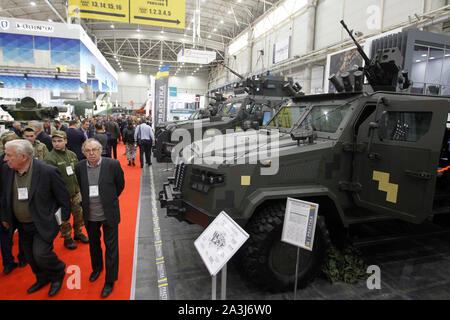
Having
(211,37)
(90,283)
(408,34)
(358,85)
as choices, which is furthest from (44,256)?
(211,37)

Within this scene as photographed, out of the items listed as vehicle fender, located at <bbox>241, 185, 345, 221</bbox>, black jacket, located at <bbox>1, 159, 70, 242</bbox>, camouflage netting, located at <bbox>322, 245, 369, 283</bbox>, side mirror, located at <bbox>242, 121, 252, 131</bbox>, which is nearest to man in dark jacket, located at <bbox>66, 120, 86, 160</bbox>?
black jacket, located at <bbox>1, 159, 70, 242</bbox>

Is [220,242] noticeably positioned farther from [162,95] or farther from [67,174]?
[162,95]

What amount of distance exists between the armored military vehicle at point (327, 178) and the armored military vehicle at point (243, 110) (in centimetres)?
358

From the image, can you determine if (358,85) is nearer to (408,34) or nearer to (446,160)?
(446,160)

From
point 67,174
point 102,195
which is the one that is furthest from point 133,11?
point 102,195

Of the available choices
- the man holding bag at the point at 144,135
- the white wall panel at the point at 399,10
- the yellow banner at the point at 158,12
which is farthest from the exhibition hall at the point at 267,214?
the white wall panel at the point at 399,10

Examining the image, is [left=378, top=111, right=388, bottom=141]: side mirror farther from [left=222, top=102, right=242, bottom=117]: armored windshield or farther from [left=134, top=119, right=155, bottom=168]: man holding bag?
[left=134, top=119, right=155, bottom=168]: man holding bag

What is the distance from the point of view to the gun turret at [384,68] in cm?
416

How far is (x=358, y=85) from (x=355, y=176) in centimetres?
128

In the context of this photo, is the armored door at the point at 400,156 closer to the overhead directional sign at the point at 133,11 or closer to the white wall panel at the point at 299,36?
the overhead directional sign at the point at 133,11

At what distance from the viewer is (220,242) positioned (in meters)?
2.48

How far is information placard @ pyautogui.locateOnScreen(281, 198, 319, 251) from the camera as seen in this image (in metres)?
2.72

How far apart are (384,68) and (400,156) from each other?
1871mm

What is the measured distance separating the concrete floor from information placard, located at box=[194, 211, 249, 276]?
0.95 meters
